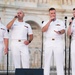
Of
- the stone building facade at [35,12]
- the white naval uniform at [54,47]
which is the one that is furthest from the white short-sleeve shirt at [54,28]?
the stone building facade at [35,12]

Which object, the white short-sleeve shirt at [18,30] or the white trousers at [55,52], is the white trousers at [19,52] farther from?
the white trousers at [55,52]

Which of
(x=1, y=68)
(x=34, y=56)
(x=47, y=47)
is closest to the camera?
(x=47, y=47)

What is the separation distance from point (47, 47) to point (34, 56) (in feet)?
12.0

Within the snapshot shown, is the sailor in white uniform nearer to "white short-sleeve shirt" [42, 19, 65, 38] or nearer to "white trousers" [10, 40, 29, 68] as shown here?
"white short-sleeve shirt" [42, 19, 65, 38]

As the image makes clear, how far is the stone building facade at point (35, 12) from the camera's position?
27.4ft

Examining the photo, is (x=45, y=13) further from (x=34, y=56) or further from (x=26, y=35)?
(x=26, y=35)

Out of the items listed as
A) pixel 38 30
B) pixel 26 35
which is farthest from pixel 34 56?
pixel 26 35

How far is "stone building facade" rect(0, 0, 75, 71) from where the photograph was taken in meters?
8.34

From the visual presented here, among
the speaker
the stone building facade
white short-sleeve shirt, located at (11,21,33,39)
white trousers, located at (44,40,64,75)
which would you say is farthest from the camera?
the stone building facade

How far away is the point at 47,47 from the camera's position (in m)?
4.92

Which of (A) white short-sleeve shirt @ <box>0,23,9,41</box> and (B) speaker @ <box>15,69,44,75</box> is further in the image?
(A) white short-sleeve shirt @ <box>0,23,9,41</box>

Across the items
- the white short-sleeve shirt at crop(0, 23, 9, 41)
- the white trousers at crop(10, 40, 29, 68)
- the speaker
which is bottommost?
the speaker

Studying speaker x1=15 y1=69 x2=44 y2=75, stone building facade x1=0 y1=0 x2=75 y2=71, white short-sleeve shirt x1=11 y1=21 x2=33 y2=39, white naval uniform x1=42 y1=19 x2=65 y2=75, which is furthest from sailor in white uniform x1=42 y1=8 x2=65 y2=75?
stone building facade x1=0 y1=0 x2=75 y2=71

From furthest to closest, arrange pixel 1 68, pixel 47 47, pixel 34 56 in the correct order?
pixel 34 56, pixel 1 68, pixel 47 47
